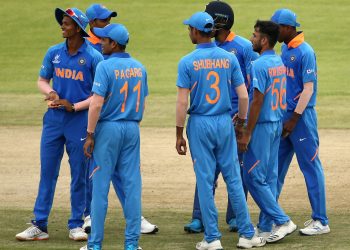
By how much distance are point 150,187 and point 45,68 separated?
315 centimetres

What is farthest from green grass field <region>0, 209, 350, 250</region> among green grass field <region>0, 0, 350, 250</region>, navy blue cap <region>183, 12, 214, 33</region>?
navy blue cap <region>183, 12, 214, 33</region>

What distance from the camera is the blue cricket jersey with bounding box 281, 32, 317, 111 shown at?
11547mm

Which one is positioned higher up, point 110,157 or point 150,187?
point 110,157

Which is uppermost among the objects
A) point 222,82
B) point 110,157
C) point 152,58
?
point 222,82

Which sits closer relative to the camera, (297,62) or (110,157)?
(110,157)

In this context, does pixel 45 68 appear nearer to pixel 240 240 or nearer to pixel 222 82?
pixel 222 82

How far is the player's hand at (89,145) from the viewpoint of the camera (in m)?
10.4

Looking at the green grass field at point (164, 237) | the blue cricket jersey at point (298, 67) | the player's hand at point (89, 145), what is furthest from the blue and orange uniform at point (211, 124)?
the blue cricket jersey at point (298, 67)

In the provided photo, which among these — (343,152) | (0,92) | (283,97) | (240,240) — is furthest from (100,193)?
(0,92)

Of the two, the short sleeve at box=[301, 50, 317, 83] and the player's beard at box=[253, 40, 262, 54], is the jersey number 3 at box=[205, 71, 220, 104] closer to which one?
the player's beard at box=[253, 40, 262, 54]

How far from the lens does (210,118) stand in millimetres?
10664

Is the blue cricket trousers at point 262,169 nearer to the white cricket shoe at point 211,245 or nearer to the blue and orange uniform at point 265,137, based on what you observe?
the blue and orange uniform at point 265,137

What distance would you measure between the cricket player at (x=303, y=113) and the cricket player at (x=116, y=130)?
1.90 metres

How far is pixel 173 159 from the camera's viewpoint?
1614 cm
